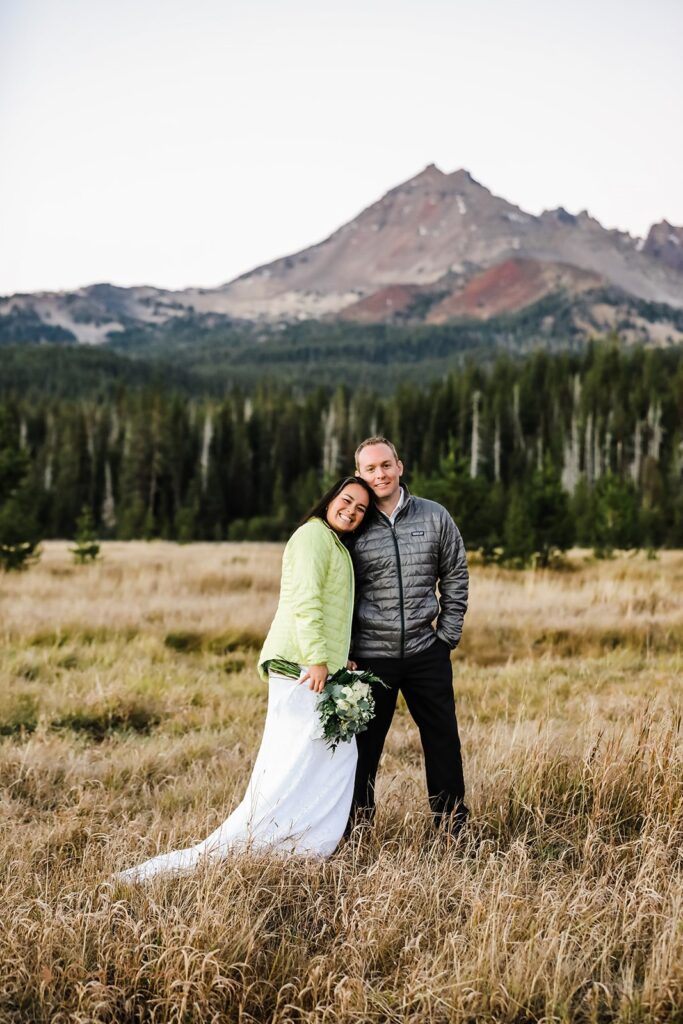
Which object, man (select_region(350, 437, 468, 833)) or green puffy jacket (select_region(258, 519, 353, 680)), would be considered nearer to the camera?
green puffy jacket (select_region(258, 519, 353, 680))

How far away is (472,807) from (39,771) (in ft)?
8.90

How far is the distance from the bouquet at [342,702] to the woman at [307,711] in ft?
0.13

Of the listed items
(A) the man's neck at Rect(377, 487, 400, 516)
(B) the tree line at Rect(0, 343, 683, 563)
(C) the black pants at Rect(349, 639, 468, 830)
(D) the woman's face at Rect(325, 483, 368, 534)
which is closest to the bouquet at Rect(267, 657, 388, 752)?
→ (C) the black pants at Rect(349, 639, 468, 830)

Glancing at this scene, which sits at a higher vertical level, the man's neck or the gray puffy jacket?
the man's neck

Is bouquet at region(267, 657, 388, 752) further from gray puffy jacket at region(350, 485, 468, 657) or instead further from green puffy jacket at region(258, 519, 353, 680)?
gray puffy jacket at region(350, 485, 468, 657)

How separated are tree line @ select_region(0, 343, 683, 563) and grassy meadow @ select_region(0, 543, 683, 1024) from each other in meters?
45.1

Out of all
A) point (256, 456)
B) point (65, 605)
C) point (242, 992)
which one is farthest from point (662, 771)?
point (256, 456)

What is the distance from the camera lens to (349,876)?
3.54 m

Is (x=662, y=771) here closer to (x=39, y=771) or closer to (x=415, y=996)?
(x=415, y=996)

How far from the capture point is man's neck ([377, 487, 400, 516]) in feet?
13.8

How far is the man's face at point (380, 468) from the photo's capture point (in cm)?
404

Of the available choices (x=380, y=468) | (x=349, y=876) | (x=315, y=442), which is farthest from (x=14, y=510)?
(x=315, y=442)

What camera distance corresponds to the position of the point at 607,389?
76000 millimetres

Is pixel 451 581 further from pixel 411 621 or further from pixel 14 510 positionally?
pixel 14 510
